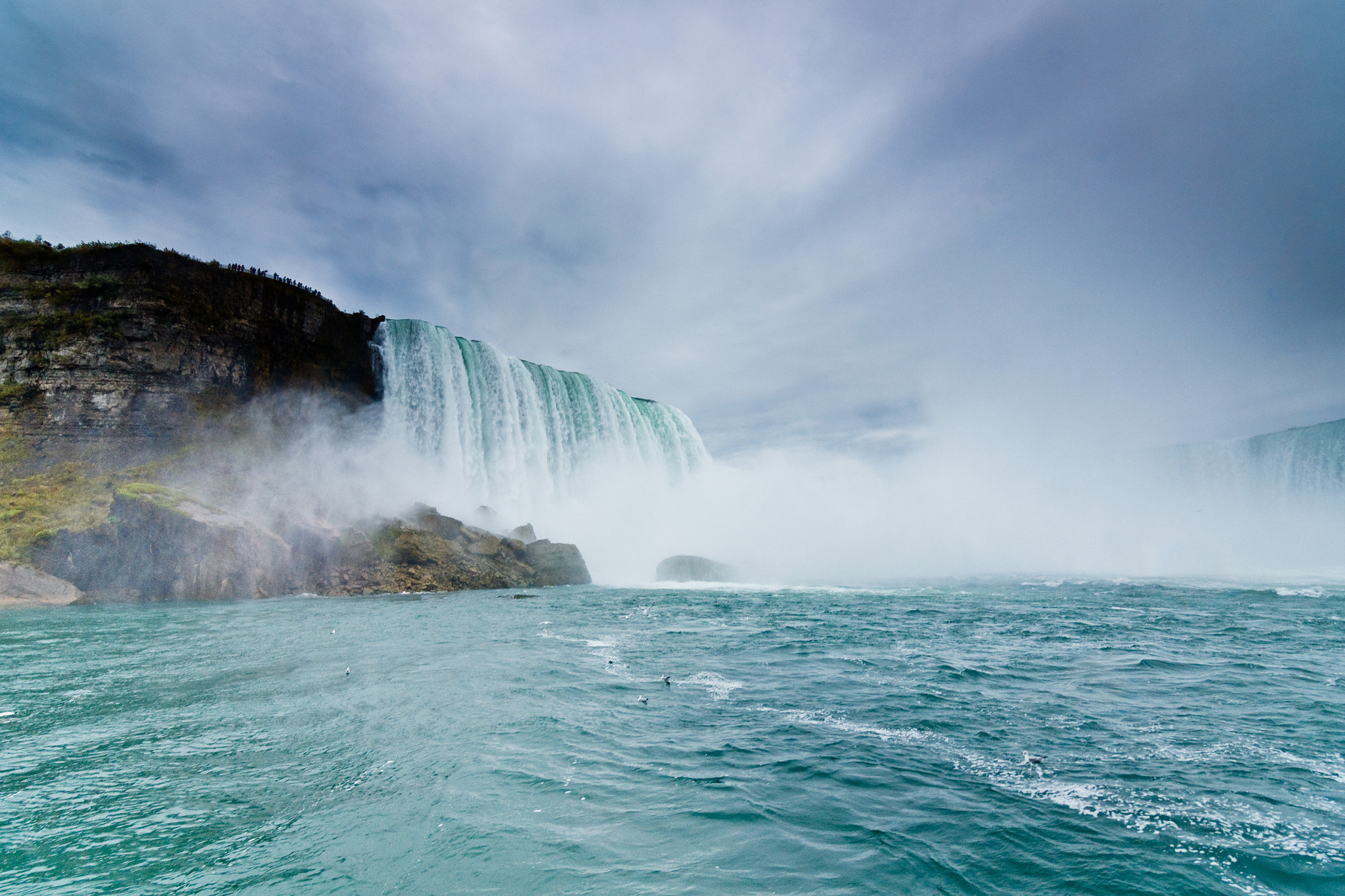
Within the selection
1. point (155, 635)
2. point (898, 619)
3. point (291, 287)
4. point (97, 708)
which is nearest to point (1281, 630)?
point (898, 619)

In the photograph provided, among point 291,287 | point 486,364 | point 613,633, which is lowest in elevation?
point 613,633

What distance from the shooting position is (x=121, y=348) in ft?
100

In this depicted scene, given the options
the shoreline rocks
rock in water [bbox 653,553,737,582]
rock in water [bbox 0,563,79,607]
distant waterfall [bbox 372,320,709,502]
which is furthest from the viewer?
distant waterfall [bbox 372,320,709,502]

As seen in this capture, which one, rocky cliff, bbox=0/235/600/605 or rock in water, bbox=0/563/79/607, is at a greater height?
rocky cliff, bbox=0/235/600/605

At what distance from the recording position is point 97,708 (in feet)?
25.3

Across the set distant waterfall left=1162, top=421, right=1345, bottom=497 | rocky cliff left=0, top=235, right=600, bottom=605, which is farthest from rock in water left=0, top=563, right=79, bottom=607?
distant waterfall left=1162, top=421, right=1345, bottom=497

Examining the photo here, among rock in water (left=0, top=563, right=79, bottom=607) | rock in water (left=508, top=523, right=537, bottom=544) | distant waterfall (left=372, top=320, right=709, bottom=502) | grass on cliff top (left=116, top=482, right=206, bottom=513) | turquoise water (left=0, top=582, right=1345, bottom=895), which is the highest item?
distant waterfall (left=372, top=320, right=709, bottom=502)

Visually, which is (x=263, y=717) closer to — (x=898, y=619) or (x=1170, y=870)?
(x=1170, y=870)

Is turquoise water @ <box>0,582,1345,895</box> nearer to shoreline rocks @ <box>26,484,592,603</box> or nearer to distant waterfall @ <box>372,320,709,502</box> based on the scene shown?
shoreline rocks @ <box>26,484,592,603</box>

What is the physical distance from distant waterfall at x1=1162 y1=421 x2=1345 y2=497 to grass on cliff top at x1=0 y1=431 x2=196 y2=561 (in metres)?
96.9

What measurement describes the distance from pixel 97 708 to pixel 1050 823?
434 inches

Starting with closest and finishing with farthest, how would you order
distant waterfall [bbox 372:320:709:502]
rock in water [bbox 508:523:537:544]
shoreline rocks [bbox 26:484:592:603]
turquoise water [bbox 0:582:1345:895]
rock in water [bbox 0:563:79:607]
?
turquoise water [bbox 0:582:1345:895] < rock in water [bbox 0:563:79:607] < shoreline rocks [bbox 26:484:592:603] < rock in water [bbox 508:523:537:544] < distant waterfall [bbox 372:320:709:502]

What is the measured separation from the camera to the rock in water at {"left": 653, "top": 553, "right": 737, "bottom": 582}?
36.4 metres

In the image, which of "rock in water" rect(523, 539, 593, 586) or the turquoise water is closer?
the turquoise water
